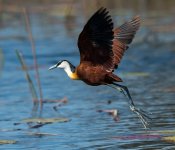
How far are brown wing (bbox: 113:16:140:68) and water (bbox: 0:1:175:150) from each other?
3.07 ft

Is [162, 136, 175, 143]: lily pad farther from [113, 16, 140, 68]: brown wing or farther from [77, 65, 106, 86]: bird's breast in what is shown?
[113, 16, 140, 68]: brown wing

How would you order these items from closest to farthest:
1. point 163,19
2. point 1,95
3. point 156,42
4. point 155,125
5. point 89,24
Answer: point 89,24
point 155,125
point 1,95
point 156,42
point 163,19

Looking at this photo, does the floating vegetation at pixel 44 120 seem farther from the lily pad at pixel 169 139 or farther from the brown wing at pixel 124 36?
the lily pad at pixel 169 139

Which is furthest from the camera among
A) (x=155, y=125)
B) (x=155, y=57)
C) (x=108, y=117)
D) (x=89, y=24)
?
(x=155, y=57)

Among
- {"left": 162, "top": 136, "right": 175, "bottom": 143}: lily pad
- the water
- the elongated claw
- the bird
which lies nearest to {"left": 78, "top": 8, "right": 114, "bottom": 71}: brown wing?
the bird

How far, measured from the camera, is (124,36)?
32.6ft

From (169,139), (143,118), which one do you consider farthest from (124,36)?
(169,139)

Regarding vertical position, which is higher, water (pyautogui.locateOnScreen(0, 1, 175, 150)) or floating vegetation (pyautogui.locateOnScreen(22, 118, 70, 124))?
floating vegetation (pyautogui.locateOnScreen(22, 118, 70, 124))

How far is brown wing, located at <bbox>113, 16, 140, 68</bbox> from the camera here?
9.87 meters

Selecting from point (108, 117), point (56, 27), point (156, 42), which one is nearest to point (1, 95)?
point (108, 117)

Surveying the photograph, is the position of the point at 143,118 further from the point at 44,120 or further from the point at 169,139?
the point at 44,120

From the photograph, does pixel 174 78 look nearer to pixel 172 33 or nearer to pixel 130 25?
pixel 130 25

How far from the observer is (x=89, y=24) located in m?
8.82

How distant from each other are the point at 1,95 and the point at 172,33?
7.55 meters
